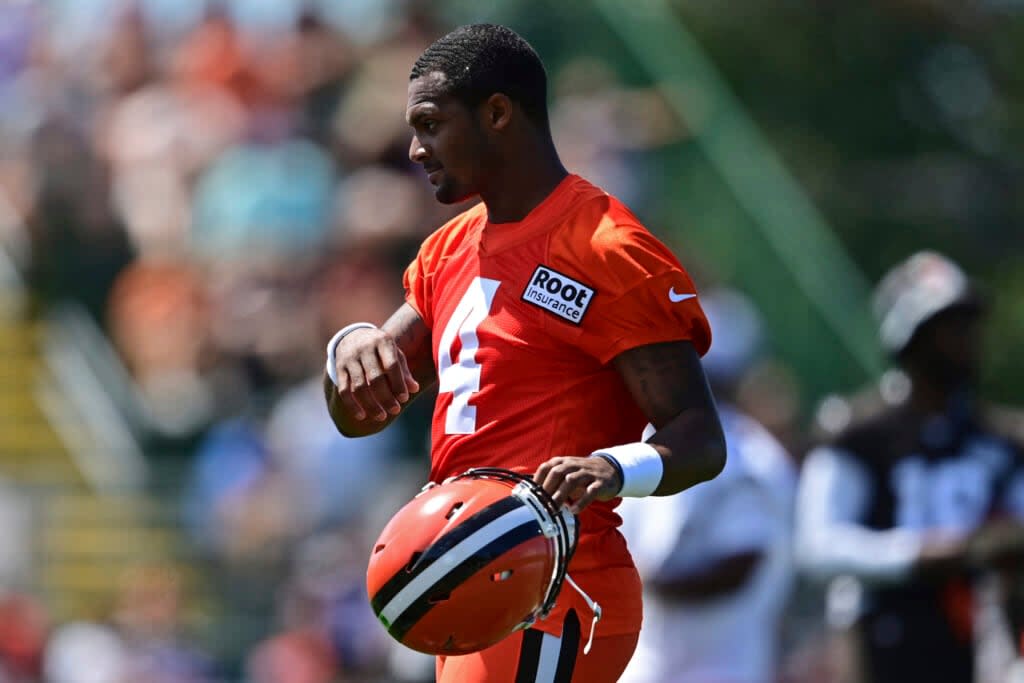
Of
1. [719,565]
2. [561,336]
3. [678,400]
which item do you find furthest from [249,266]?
[678,400]

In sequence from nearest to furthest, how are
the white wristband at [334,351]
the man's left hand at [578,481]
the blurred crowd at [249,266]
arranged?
1. the man's left hand at [578,481]
2. the white wristband at [334,351]
3. the blurred crowd at [249,266]

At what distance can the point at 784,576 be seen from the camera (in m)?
8.07

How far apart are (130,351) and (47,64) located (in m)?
3.03

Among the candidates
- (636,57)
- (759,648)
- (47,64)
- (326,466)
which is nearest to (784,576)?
(759,648)

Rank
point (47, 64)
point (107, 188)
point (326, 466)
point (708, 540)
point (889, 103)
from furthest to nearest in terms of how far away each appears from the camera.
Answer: point (889, 103)
point (47, 64)
point (107, 188)
point (326, 466)
point (708, 540)

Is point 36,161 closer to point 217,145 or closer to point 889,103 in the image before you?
point 217,145

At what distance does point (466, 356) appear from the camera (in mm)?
A: 4832

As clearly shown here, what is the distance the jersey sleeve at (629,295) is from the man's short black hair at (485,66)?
44 cm

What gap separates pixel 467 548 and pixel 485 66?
121cm

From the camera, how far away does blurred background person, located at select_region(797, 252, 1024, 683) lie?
7.61 meters

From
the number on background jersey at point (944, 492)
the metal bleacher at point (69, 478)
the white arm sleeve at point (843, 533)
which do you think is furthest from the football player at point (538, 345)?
the metal bleacher at point (69, 478)

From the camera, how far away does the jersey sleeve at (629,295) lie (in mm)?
4574

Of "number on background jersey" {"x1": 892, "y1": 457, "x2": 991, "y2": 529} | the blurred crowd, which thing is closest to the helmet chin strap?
"number on background jersey" {"x1": 892, "y1": 457, "x2": 991, "y2": 529}

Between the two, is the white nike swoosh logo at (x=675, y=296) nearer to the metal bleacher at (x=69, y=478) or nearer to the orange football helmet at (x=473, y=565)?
the orange football helmet at (x=473, y=565)
